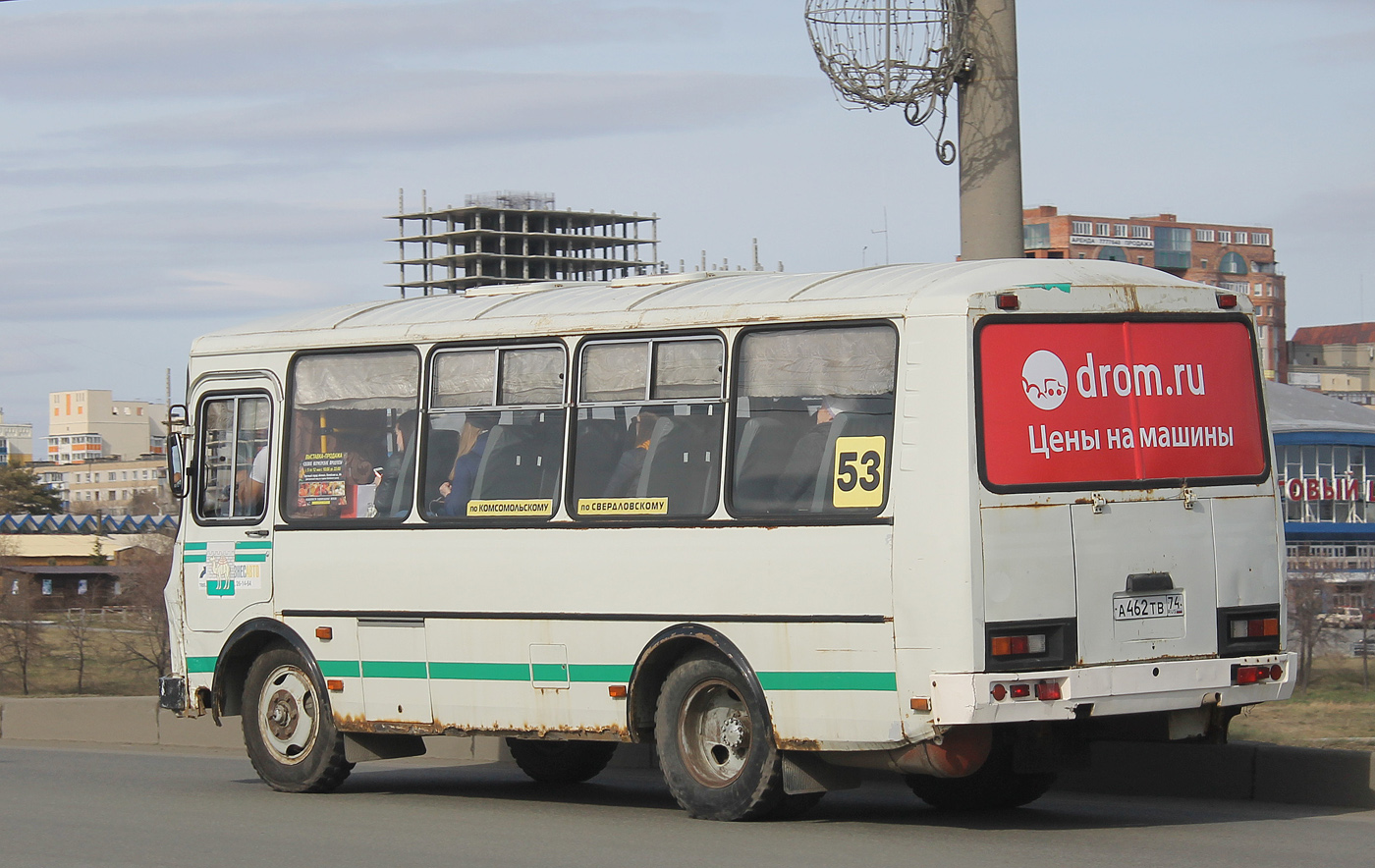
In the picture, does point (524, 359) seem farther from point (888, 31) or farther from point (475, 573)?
point (888, 31)

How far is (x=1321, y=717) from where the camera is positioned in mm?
28516

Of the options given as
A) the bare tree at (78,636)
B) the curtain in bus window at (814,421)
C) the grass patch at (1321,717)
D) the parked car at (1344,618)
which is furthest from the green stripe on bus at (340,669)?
the parked car at (1344,618)

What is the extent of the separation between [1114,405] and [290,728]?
5.84 meters

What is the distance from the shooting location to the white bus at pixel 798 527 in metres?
8.99

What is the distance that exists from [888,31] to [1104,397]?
4382 millimetres

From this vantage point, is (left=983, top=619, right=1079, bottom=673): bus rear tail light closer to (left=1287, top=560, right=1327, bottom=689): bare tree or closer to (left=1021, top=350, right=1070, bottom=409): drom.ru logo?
(left=1021, top=350, right=1070, bottom=409): drom.ru logo

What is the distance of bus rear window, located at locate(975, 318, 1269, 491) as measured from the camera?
906cm

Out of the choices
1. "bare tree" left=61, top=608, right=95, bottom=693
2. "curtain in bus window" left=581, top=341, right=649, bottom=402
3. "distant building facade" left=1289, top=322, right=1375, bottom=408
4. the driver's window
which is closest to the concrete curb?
Answer: the driver's window

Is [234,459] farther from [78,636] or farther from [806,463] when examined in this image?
[78,636]

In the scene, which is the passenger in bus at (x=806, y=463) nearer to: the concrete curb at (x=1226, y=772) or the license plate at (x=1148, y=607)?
the license plate at (x=1148, y=607)

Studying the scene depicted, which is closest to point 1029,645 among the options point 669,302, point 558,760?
point 669,302

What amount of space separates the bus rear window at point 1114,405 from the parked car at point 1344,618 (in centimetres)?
4340

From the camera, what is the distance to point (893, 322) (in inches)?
366

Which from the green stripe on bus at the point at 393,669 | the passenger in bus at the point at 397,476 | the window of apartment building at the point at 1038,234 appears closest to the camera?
the green stripe on bus at the point at 393,669
